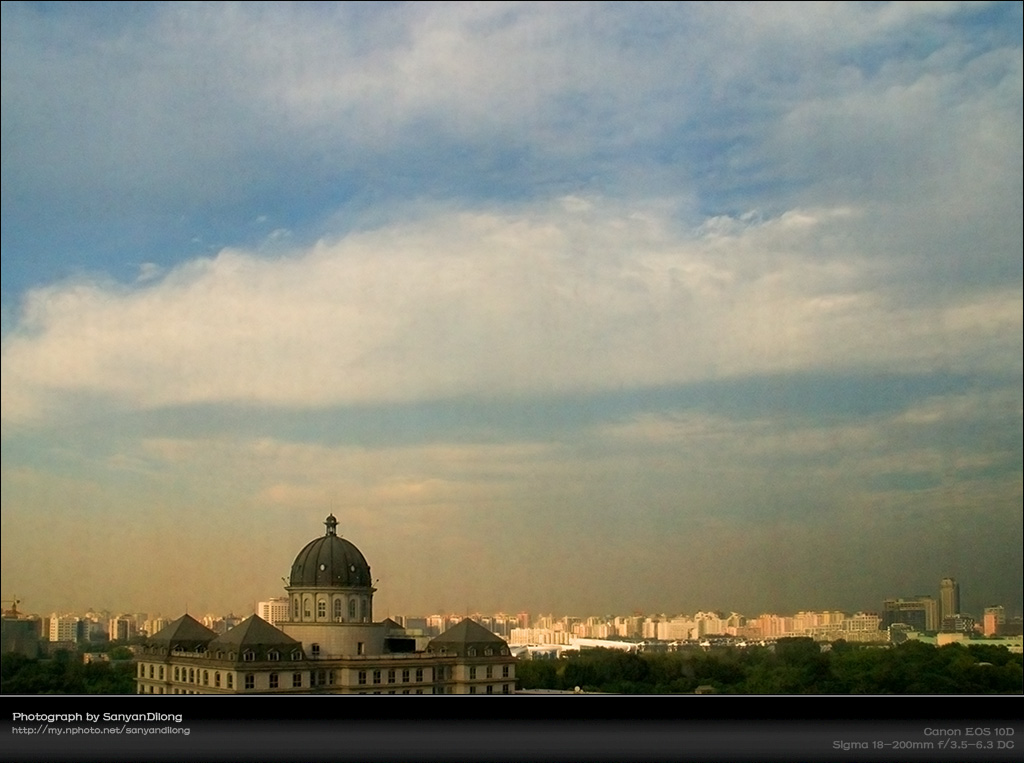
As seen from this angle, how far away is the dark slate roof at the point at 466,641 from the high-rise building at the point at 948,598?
315 cm

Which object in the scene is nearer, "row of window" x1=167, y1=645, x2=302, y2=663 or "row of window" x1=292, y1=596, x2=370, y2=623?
"row of window" x1=167, y1=645, x2=302, y2=663

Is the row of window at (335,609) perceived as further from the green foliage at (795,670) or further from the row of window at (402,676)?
the green foliage at (795,670)

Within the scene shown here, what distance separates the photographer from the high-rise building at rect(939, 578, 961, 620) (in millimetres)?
6988

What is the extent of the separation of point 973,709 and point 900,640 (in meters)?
4.69

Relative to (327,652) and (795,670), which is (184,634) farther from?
(795,670)

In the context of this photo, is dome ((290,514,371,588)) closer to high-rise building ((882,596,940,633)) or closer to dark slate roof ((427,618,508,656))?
dark slate roof ((427,618,508,656))

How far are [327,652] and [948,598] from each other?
4.21 m

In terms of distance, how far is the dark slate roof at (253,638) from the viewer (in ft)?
19.4

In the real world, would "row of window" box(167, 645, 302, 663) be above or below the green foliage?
above

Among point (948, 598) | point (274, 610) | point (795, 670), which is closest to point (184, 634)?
point (274, 610)

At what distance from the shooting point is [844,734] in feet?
8.16

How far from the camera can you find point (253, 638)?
611cm

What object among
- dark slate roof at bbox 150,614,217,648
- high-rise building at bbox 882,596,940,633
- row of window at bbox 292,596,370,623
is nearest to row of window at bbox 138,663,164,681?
dark slate roof at bbox 150,614,217,648

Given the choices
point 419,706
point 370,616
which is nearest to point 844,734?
point 419,706
